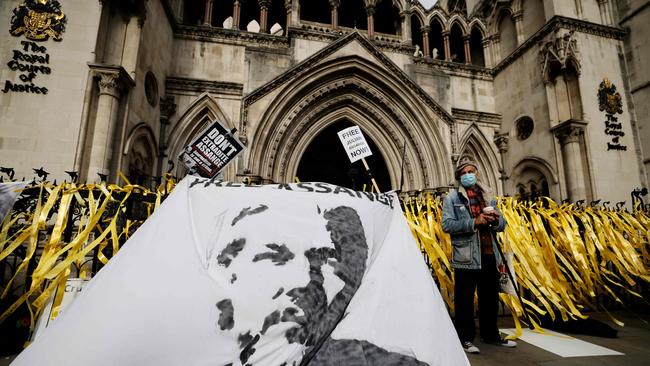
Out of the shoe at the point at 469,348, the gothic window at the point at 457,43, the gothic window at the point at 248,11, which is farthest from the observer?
the gothic window at the point at 457,43

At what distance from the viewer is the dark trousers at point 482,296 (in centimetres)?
337

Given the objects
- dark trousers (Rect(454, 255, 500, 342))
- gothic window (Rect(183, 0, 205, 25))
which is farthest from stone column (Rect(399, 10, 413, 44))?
dark trousers (Rect(454, 255, 500, 342))

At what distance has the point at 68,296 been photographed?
2.89 m

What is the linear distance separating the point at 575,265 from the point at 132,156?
11003 mm

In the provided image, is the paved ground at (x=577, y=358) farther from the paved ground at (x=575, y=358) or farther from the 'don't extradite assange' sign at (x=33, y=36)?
the 'don't extradite assange' sign at (x=33, y=36)

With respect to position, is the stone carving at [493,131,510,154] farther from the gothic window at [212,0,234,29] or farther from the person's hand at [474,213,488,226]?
the gothic window at [212,0,234,29]

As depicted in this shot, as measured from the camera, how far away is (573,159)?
11.4 meters

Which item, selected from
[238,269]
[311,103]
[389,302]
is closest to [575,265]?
[389,302]

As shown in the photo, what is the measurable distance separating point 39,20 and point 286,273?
9.63 metres

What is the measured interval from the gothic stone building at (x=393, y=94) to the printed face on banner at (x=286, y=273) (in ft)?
25.4

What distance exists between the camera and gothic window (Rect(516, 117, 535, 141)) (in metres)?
13.3

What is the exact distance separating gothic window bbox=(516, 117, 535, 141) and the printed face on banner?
14.0 m

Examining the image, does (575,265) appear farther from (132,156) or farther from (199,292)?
(132,156)

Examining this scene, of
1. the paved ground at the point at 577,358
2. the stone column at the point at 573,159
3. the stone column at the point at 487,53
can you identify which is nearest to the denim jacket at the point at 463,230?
the paved ground at the point at 577,358
